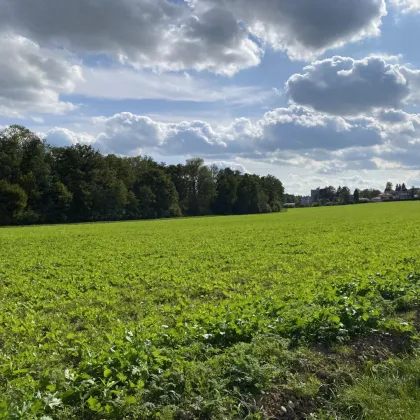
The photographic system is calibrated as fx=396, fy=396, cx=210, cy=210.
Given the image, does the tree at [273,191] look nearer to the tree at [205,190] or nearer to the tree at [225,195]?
the tree at [225,195]

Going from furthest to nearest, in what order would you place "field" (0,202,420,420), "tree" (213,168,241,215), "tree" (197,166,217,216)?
1. "tree" (213,168,241,215)
2. "tree" (197,166,217,216)
3. "field" (0,202,420,420)

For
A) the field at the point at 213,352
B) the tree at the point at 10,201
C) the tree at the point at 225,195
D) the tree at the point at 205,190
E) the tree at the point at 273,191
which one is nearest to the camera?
the field at the point at 213,352

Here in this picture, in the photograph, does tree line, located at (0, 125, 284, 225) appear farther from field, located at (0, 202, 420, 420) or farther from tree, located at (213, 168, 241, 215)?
field, located at (0, 202, 420, 420)

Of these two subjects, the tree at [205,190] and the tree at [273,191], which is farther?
the tree at [273,191]

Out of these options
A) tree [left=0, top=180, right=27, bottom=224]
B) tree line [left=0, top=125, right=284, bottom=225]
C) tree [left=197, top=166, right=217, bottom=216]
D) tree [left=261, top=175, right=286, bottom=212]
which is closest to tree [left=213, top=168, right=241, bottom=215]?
tree line [left=0, top=125, right=284, bottom=225]

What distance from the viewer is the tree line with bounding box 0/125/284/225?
210ft

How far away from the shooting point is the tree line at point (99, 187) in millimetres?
64125

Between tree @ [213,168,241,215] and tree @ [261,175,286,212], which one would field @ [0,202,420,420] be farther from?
tree @ [261,175,286,212]

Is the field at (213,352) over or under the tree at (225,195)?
under

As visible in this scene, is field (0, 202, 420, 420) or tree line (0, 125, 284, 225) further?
tree line (0, 125, 284, 225)

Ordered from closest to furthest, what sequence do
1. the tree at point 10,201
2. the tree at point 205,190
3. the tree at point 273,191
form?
the tree at point 10,201 < the tree at point 205,190 < the tree at point 273,191

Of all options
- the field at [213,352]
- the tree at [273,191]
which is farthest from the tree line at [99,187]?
the field at [213,352]

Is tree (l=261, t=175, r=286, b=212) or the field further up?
tree (l=261, t=175, r=286, b=212)

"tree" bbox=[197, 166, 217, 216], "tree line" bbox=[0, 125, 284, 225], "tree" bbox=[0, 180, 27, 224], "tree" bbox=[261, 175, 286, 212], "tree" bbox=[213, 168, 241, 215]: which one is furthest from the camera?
"tree" bbox=[261, 175, 286, 212]
